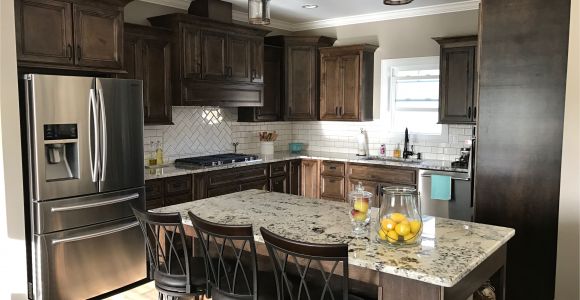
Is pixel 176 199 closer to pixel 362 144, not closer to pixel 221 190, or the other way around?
pixel 221 190

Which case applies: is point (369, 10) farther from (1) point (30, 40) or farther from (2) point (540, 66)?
(1) point (30, 40)

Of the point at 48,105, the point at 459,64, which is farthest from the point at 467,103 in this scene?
the point at 48,105

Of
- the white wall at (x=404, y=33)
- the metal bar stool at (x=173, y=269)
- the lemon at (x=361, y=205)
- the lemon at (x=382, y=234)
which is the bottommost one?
the metal bar stool at (x=173, y=269)

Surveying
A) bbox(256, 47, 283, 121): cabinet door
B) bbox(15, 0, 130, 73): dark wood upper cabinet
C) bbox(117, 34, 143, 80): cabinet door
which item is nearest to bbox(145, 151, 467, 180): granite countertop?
bbox(256, 47, 283, 121): cabinet door

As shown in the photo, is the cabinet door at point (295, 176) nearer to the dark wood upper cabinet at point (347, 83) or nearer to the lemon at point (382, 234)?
the dark wood upper cabinet at point (347, 83)

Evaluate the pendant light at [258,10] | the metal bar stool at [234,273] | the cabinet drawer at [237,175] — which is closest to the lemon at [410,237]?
the metal bar stool at [234,273]

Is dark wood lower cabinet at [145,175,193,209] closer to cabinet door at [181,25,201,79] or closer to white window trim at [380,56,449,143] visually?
cabinet door at [181,25,201,79]

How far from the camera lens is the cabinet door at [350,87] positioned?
602 cm

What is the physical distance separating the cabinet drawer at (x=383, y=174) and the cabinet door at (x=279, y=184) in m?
0.84

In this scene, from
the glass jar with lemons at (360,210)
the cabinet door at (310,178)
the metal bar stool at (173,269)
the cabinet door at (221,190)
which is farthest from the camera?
the cabinet door at (310,178)

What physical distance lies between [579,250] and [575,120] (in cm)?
90

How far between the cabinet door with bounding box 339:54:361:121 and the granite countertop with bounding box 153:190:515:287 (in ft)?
9.63

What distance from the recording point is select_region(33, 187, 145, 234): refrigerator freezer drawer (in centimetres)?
350

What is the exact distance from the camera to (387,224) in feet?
7.20
